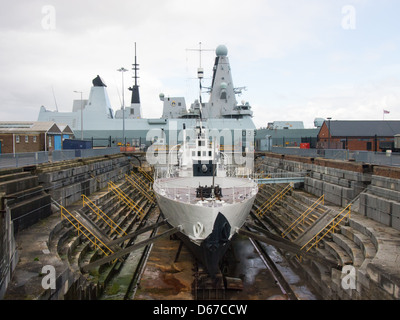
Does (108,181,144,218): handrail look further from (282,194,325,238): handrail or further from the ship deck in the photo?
(282,194,325,238): handrail

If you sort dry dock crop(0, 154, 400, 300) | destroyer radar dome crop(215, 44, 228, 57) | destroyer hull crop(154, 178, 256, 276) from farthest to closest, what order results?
1. destroyer radar dome crop(215, 44, 228, 57)
2. destroyer hull crop(154, 178, 256, 276)
3. dry dock crop(0, 154, 400, 300)

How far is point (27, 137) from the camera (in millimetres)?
29750

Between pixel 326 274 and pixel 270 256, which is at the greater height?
pixel 326 274

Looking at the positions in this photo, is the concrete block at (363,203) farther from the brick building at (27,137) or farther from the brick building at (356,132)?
the brick building at (27,137)

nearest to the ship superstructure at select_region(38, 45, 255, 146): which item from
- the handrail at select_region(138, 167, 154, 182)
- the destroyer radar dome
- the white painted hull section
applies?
the destroyer radar dome

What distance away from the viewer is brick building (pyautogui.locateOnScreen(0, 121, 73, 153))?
28.2 meters

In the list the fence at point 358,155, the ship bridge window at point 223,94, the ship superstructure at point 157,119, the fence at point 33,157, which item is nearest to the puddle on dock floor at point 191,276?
the fence at point 358,155

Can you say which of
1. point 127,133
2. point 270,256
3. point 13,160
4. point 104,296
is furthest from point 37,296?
point 127,133

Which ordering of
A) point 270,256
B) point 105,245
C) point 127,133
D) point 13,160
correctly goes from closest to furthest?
point 105,245, point 13,160, point 270,256, point 127,133

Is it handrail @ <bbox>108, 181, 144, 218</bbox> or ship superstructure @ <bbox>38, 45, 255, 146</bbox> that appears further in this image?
ship superstructure @ <bbox>38, 45, 255, 146</bbox>

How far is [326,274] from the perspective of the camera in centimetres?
1191

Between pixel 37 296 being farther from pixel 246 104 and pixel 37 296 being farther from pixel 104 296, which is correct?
pixel 246 104

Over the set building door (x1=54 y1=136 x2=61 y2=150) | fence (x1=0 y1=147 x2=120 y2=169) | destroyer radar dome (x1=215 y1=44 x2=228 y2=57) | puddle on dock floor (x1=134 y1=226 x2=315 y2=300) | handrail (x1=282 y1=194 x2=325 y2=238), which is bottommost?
puddle on dock floor (x1=134 y1=226 x2=315 y2=300)
